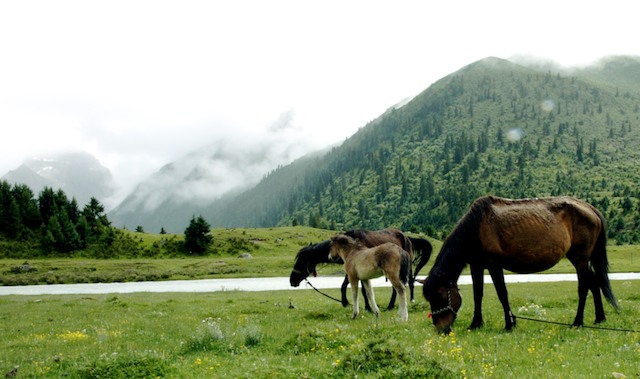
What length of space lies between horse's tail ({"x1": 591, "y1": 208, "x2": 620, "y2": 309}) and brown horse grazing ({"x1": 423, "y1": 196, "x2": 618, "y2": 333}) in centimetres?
3

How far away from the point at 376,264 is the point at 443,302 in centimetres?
328

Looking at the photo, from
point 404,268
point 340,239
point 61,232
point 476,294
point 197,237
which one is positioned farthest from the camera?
point 197,237

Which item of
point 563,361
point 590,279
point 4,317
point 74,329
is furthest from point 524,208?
point 4,317

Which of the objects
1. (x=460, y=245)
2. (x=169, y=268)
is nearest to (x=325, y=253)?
(x=460, y=245)

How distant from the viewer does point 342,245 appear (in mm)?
18453

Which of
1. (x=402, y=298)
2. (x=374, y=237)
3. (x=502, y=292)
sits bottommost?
(x=402, y=298)

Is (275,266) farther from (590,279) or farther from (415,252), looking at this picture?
(590,279)

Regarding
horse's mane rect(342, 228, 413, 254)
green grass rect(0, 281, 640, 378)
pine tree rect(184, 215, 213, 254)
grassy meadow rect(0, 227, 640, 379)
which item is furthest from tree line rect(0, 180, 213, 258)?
horse's mane rect(342, 228, 413, 254)

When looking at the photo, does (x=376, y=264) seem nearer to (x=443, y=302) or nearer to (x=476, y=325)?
(x=443, y=302)

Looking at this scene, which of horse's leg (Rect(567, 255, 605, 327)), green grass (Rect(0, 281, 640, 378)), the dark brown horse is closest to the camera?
green grass (Rect(0, 281, 640, 378))

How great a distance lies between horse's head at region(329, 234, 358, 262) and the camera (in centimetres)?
1827

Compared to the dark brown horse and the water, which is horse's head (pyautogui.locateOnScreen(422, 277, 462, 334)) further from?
the water

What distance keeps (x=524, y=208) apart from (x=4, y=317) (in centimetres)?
2738

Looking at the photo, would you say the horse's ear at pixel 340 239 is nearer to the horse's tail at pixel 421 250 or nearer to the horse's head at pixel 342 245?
the horse's head at pixel 342 245
